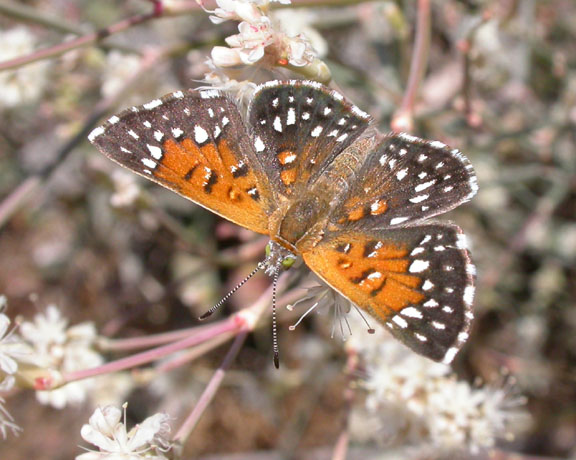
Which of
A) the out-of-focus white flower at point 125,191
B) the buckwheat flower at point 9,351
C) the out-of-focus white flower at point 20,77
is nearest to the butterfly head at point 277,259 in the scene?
the buckwheat flower at point 9,351

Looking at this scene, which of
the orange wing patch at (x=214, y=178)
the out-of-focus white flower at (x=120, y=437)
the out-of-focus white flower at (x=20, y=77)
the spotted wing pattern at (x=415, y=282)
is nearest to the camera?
the spotted wing pattern at (x=415, y=282)

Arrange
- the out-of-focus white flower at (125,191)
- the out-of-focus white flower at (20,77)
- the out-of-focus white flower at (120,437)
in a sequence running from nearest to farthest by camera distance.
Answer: the out-of-focus white flower at (120,437) → the out-of-focus white flower at (125,191) → the out-of-focus white flower at (20,77)

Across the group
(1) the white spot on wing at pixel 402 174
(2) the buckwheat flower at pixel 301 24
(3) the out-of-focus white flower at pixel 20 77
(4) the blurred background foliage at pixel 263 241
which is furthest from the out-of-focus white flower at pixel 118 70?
(1) the white spot on wing at pixel 402 174

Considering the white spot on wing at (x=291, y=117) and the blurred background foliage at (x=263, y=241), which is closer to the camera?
the white spot on wing at (x=291, y=117)

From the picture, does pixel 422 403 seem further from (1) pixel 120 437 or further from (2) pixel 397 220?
(1) pixel 120 437

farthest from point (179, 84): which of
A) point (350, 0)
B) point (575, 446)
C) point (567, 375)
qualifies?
point (575, 446)

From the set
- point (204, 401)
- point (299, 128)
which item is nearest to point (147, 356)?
point (204, 401)

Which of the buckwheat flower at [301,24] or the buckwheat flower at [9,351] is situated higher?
the buckwheat flower at [301,24]

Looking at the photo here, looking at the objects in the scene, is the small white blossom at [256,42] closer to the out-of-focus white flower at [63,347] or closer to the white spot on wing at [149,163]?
the white spot on wing at [149,163]

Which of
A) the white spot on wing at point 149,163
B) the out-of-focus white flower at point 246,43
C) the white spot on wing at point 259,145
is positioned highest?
the out-of-focus white flower at point 246,43
